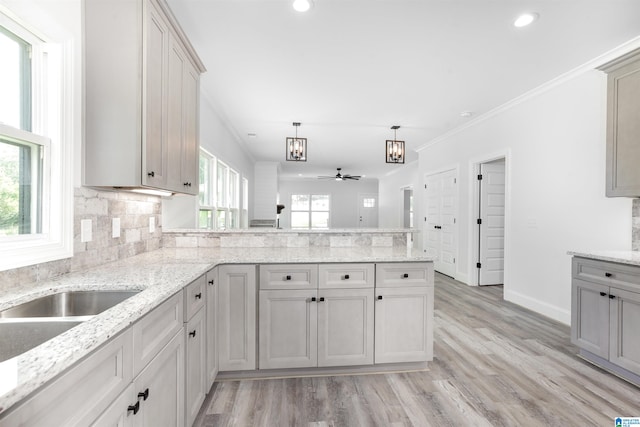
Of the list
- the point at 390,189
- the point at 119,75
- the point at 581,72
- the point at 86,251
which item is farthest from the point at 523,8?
the point at 390,189

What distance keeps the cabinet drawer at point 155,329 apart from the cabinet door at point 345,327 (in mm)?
990

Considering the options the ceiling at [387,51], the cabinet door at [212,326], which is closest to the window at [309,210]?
the ceiling at [387,51]

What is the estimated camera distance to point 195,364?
1.63 m

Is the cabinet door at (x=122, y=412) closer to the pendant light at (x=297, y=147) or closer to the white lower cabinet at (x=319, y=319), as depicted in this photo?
the white lower cabinet at (x=319, y=319)

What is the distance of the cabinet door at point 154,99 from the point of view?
162 centimetres

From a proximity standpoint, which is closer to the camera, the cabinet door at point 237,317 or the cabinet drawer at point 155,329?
the cabinet drawer at point 155,329

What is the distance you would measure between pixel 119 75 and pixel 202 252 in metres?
1.32

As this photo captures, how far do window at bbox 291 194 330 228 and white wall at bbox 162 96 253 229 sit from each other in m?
4.96

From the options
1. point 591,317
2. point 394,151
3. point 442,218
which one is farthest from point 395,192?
point 591,317

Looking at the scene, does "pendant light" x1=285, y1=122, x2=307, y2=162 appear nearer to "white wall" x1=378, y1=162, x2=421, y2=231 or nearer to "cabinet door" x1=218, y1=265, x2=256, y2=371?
"cabinet door" x1=218, y1=265, x2=256, y2=371

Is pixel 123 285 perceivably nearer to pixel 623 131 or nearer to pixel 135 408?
pixel 135 408

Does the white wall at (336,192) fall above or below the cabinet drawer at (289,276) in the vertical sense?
above

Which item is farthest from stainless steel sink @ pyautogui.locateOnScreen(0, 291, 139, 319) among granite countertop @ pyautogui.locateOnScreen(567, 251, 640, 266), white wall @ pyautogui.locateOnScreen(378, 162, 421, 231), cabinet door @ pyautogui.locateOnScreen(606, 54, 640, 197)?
white wall @ pyautogui.locateOnScreen(378, 162, 421, 231)

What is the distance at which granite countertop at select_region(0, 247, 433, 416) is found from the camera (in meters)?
0.62
